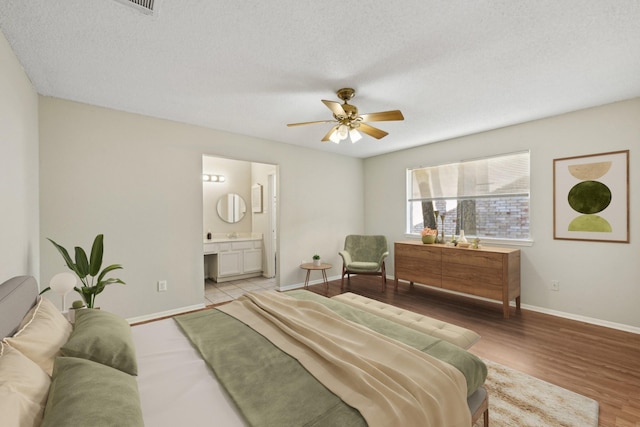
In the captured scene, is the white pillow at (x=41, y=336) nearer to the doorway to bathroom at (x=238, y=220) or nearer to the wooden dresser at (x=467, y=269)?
the doorway to bathroom at (x=238, y=220)

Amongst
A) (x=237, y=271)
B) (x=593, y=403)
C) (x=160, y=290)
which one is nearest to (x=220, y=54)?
(x=160, y=290)

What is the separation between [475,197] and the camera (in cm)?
429

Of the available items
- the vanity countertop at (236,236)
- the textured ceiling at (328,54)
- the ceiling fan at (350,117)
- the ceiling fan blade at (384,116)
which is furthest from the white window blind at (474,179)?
the vanity countertop at (236,236)

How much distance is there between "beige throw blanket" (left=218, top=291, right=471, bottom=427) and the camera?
3.59ft

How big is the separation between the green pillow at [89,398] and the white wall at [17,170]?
1341mm

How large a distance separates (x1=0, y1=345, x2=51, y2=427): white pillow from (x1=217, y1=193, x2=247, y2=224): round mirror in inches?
192

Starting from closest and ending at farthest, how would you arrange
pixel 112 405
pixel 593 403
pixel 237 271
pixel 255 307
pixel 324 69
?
pixel 112 405
pixel 593 403
pixel 255 307
pixel 324 69
pixel 237 271

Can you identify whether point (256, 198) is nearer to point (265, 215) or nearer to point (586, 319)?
point (265, 215)

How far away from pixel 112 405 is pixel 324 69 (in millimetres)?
2445

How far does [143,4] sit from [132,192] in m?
2.31

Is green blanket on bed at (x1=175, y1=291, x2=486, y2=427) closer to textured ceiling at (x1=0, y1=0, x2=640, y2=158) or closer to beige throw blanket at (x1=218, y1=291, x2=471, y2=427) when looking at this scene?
beige throw blanket at (x1=218, y1=291, x2=471, y2=427)

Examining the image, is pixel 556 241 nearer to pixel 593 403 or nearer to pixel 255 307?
pixel 593 403

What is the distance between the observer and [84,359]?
120 centimetres

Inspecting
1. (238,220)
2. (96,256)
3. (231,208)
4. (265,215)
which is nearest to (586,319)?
(265,215)
